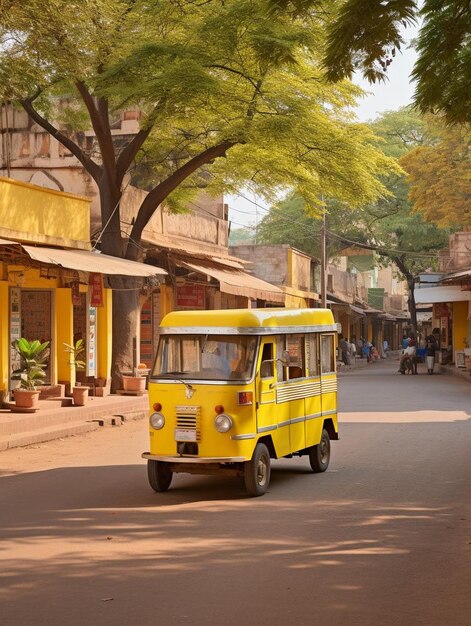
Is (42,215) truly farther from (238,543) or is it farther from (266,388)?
(238,543)

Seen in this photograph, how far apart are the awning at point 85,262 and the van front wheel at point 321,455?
19.2ft

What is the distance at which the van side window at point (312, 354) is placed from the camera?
45.7 ft

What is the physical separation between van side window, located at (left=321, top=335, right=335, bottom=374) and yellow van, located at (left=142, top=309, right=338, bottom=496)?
4.27 ft

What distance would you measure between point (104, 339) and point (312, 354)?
12707mm

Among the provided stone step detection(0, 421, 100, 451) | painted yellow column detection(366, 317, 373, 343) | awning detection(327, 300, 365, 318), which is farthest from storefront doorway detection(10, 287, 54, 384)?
painted yellow column detection(366, 317, 373, 343)

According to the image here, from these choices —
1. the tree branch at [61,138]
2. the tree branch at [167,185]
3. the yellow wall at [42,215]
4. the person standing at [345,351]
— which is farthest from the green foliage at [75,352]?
the person standing at [345,351]

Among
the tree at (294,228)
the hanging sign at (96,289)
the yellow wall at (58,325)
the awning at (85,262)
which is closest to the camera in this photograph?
the awning at (85,262)

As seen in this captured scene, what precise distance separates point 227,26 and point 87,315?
799cm

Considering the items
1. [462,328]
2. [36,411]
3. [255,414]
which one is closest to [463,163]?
[462,328]

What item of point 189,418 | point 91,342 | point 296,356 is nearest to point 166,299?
point 91,342

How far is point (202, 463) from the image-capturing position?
39.0ft

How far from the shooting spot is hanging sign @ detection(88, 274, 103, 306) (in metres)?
23.7

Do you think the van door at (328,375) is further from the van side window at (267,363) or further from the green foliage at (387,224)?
the green foliage at (387,224)

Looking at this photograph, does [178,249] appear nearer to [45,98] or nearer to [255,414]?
[45,98]
